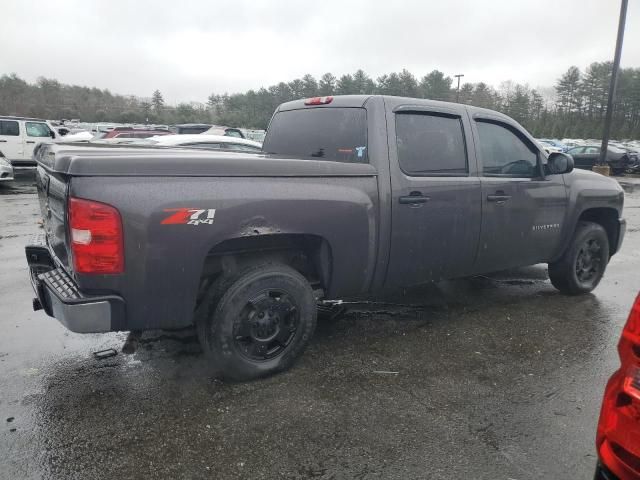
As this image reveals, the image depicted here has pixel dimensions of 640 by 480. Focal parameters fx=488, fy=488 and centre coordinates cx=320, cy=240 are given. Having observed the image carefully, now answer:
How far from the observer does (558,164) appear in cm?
457

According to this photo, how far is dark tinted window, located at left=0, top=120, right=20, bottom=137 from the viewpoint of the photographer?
56.3 feet

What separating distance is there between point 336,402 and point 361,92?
1888 inches

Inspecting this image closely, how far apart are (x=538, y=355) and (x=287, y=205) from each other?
2319 mm

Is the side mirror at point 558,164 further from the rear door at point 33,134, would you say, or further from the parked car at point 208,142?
the rear door at point 33,134

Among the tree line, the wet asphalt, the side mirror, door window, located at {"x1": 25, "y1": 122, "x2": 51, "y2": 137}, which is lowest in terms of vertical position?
the wet asphalt

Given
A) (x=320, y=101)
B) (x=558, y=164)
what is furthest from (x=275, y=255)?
(x=558, y=164)

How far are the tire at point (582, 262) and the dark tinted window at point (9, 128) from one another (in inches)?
725

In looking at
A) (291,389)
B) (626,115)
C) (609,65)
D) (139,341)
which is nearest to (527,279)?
(291,389)

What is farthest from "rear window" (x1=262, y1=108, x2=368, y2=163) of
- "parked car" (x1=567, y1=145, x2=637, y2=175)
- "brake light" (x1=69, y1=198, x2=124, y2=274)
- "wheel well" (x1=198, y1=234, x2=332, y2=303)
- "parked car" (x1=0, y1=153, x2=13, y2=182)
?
"parked car" (x1=567, y1=145, x2=637, y2=175)

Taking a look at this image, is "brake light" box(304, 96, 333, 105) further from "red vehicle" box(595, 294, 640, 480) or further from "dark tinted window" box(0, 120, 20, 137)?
"dark tinted window" box(0, 120, 20, 137)

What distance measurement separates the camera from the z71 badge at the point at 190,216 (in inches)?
104

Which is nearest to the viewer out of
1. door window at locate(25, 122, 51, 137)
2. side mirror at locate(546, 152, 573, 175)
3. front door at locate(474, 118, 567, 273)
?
front door at locate(474, 118, 567, 273)

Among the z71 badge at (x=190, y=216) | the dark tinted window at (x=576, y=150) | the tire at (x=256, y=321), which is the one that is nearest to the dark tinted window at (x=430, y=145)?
the tire at (x=256, y=321)

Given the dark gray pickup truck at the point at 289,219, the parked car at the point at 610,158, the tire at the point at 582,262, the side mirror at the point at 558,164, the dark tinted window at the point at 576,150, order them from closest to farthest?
the dark gray pickup truck at the point at 289,219, the side mirror at the point at 558,164, the tire at the point at 582,262, the parked car at the point at 610,158, the dark tinted window at the point at 576,150
